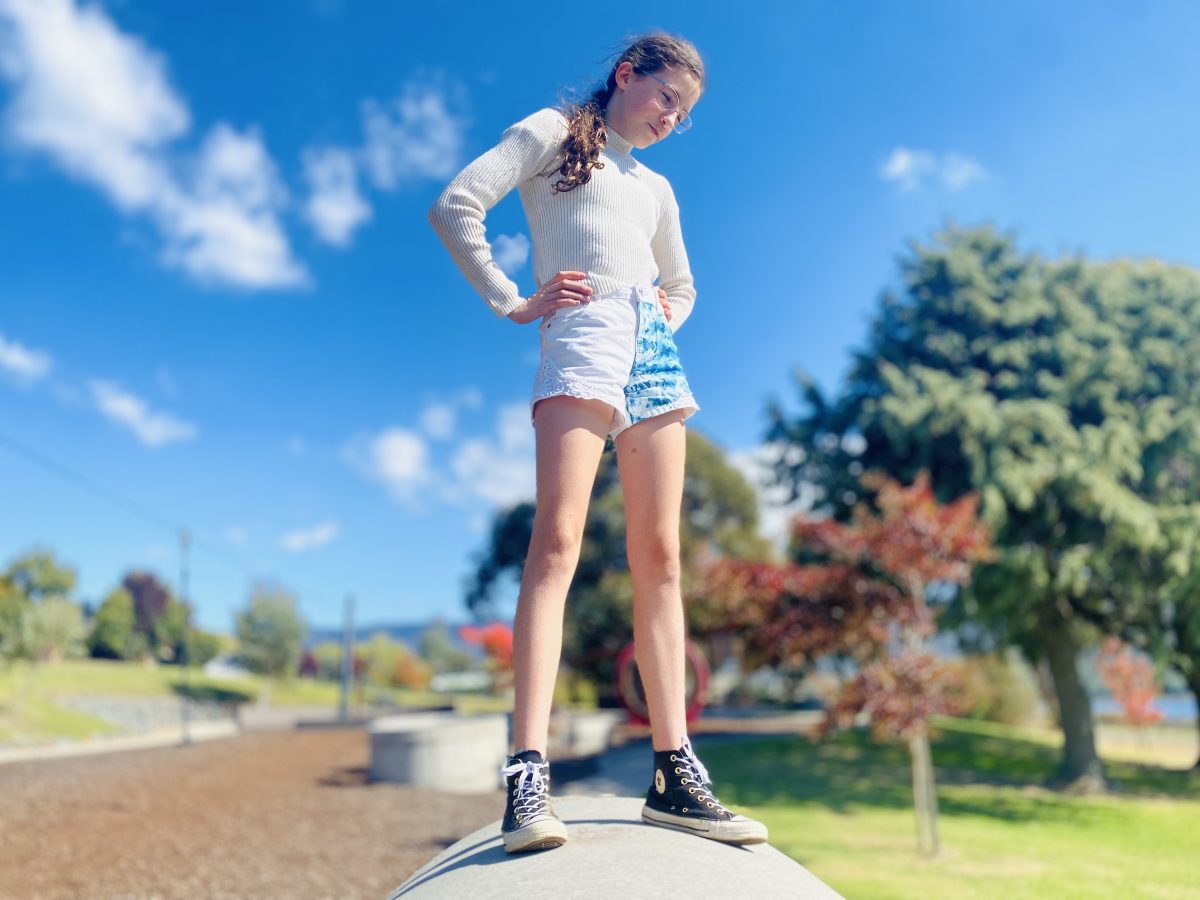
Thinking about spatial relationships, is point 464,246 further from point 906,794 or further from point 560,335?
point 906,794

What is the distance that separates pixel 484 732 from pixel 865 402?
7.39m

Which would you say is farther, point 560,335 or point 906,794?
point 906,794

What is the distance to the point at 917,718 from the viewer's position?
8516 mm

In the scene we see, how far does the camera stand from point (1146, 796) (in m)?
12.8

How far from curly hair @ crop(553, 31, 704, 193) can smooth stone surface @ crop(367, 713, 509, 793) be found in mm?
10407

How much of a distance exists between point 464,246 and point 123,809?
32.5ft

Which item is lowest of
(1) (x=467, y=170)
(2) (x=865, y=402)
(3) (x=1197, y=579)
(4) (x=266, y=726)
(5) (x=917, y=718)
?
(4) (x=266, y=726)

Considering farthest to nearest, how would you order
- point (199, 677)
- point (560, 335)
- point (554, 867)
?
point (199, 677)
point (560, 335)
point (554, 867)

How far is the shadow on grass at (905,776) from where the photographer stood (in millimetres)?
11555

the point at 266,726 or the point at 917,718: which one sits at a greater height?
the point at 917,718

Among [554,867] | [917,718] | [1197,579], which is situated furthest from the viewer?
[1197,579]

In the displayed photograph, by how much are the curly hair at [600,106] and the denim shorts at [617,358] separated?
0.36 meters

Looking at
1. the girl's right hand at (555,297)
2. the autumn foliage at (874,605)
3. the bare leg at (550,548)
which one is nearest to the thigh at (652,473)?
the bare leg at (550,548)

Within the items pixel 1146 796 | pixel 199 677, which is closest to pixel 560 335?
pixel 1146 796
